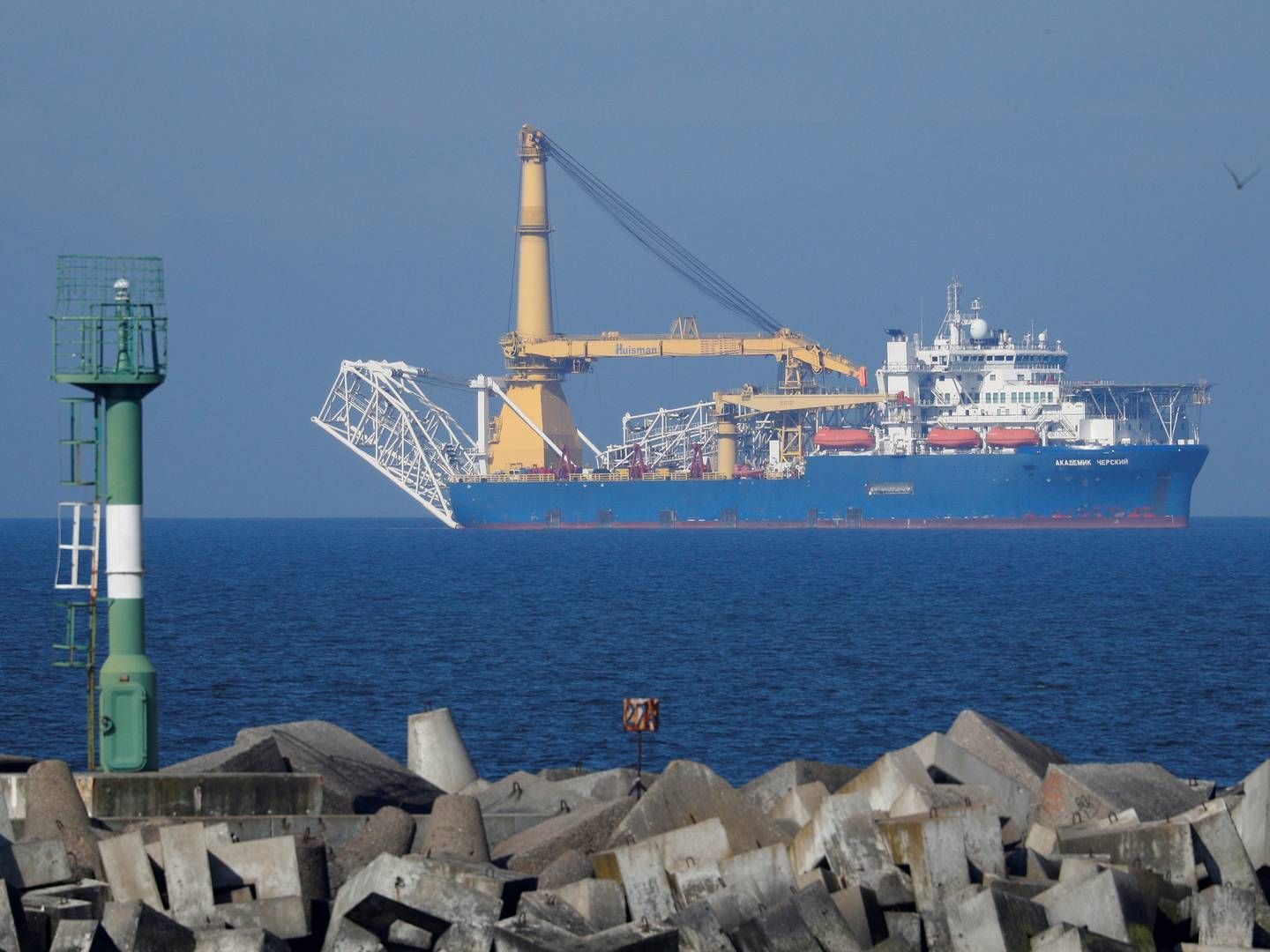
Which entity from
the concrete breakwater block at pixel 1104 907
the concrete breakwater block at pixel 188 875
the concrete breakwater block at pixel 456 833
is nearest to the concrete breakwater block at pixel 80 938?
the concrete breakwater block at pixel 188 875

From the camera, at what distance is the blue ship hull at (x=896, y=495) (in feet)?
208

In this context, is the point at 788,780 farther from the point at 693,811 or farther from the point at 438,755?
the point at 438,755

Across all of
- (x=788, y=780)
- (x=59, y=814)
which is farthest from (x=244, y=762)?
(x=788, y=780)

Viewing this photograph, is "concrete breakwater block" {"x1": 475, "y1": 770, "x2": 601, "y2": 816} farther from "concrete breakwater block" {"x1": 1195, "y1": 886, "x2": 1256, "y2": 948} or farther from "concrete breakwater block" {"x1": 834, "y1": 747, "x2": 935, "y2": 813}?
"concrete breakwater block" {"x1": 1195, "y1": 886, "x2": 1256, "y2": 948}

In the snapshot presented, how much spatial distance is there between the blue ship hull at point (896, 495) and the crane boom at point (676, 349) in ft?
11.5

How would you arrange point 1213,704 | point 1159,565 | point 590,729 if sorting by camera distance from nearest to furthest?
point 590,729, point 1213,704, point 1159,565

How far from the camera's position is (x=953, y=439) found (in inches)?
2564

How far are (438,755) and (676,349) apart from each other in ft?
184

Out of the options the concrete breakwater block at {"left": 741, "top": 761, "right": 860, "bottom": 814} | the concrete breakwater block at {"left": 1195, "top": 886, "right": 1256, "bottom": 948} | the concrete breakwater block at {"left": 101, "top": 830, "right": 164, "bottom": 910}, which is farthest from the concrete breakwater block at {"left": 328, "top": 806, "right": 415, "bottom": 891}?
the concrete breakwater block at {"left": 1195, "top": 886, "right": 1256, "bottom": 948}

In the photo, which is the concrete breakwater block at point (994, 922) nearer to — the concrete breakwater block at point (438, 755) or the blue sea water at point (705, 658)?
the concrete breakwater block at point (438, 755)

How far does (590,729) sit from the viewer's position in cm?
1588

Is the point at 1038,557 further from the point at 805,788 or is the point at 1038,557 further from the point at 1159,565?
the point at 805,788

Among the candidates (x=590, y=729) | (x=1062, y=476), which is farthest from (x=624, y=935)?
(x=1062, y=476)

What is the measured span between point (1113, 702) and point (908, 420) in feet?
161
